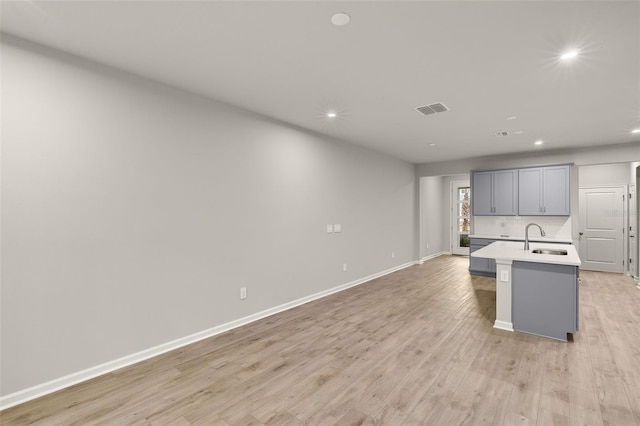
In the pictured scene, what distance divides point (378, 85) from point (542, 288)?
2.91 m

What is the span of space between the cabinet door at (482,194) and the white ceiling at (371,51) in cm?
276

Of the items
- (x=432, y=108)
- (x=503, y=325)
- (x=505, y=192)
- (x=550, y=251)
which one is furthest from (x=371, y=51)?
(x=505, y=192)

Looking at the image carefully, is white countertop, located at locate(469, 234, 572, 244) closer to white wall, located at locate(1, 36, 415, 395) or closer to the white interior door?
the white interior door

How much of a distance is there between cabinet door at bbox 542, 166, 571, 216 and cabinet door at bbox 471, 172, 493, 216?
0.99m

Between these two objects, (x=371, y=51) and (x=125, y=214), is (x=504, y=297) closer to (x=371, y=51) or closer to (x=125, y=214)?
(x=371, y=51)

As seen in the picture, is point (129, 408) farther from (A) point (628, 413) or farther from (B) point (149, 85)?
(A) point (628, 413)

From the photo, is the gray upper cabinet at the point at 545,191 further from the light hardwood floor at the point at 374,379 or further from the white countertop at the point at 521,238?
the light hardwood floor at the point at 374,379

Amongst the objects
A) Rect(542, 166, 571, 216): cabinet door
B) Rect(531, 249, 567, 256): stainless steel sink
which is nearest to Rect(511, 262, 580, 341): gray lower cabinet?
Rect(531, 249, 567, 256): stainless steel sink

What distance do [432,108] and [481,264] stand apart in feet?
14.1

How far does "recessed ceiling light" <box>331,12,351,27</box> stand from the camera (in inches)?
78.4

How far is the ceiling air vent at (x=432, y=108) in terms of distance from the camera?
366 cm

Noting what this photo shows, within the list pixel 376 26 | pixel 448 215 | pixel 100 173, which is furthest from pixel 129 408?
pixel 448 215

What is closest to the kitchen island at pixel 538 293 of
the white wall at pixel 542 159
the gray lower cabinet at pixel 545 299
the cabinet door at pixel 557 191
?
the gray lower cabinet at pixel 545 299

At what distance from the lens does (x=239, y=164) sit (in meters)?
3.70
